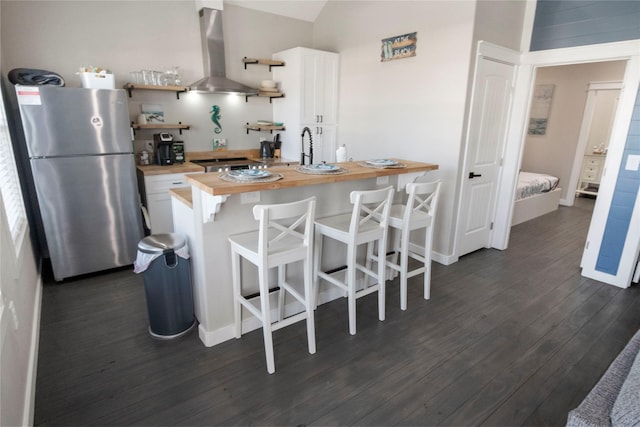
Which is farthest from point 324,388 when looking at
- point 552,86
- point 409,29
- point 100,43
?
point 552,86

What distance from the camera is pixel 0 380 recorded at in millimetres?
1348

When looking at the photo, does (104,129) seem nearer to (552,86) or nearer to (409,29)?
(409,29)

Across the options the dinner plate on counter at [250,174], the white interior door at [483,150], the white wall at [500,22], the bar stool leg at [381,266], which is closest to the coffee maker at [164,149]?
the dinner plate on counter at [250,174]

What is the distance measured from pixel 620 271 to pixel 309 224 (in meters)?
3.21

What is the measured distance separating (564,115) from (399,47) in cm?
449

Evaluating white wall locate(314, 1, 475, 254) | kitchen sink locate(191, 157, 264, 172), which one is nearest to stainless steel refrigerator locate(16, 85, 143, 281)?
kitchen sink locate(191, 157, 264, 172)

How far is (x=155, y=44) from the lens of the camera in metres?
3.97

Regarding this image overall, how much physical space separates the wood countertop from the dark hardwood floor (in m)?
1.10

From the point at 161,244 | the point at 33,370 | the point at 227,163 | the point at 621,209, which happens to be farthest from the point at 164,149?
the point at 621,209

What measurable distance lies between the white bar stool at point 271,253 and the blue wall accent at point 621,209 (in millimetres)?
3028

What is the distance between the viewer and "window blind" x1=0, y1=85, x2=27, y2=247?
7.92ft

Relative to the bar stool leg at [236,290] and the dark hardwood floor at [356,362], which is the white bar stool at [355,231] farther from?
the bar stool leg at [236,290]

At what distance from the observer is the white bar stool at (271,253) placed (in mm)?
1957

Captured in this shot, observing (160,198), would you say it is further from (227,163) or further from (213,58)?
(213,58)
